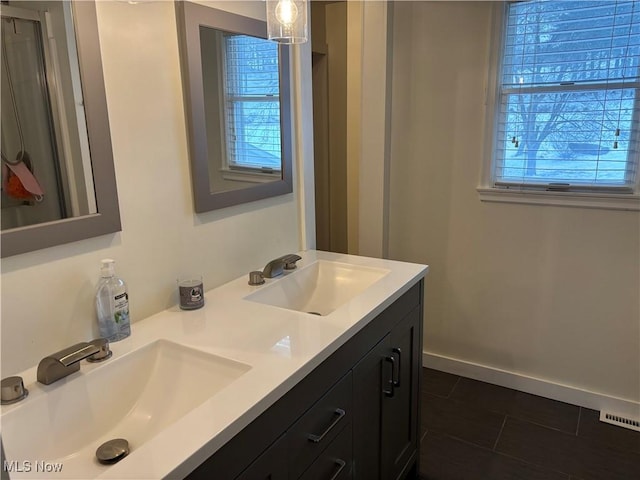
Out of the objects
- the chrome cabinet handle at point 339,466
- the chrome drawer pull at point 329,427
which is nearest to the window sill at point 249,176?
the chrome drawer pull at point 329,427

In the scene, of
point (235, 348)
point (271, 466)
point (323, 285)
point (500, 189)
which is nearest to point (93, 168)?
point (235, 348)

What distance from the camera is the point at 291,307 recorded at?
1.79 meters

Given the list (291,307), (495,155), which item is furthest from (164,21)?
(495,155)

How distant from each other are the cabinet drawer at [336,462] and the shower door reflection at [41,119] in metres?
0.89

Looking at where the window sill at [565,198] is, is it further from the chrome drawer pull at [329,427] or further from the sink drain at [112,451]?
the sink drain at [112,451]

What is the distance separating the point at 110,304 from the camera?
4.11 ft

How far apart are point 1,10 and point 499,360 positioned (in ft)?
8.87

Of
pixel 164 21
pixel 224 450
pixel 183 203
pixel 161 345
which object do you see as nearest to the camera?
pixel 224 450

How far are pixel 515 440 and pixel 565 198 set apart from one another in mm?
1208

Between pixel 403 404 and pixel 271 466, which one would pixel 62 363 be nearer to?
pixel 271 466

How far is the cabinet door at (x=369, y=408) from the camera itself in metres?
1.47

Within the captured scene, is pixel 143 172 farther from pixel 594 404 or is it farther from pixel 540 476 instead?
pixel 594 404

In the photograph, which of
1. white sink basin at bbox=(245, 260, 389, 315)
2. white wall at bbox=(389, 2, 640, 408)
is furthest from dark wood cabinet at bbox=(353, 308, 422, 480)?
white wall at bbox=(389, 2, 640, 408)

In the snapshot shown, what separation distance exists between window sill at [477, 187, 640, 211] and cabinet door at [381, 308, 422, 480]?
97 centimetres
